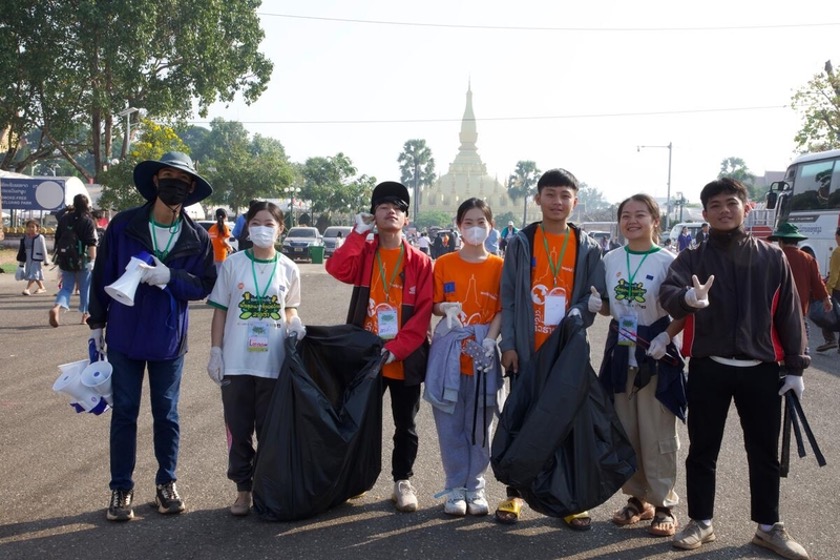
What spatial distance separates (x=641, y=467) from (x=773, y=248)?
1.36m

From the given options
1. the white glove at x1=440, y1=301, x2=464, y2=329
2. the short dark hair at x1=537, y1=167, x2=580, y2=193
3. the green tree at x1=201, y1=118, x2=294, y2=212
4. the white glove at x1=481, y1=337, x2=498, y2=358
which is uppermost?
the green tree at x1=201, y1=118, x2=294, y2=212

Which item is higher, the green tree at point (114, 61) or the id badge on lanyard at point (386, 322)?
the green tree at point (114, 61)

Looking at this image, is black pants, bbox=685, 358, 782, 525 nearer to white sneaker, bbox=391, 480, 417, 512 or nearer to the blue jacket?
white sneaker, bbox=391, 480, 417, 512

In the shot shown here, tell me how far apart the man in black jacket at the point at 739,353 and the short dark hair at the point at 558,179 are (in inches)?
29.7

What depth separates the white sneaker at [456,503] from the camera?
13.5 ft

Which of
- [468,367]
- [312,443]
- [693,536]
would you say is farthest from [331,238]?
[693,536]

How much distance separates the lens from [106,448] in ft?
17.0

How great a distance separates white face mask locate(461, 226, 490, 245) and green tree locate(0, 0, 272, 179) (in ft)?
88.4

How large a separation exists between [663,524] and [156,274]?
2.98 metres

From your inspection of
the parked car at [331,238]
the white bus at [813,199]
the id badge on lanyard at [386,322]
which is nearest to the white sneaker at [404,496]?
the id badge on lanyard at [386,322]

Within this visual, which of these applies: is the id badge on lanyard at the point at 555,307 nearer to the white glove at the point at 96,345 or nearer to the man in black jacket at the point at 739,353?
the man in black jacket at the point at 739,353

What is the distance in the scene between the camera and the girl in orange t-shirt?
13.8ft

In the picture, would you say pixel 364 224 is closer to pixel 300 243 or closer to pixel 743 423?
pixel 743 423

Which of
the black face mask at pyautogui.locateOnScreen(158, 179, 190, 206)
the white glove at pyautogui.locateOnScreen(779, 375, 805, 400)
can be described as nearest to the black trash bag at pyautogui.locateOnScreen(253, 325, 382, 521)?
the black face mask at pyautogui.locateOnScreen(158, 179, 190, 206)
